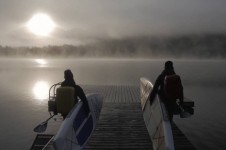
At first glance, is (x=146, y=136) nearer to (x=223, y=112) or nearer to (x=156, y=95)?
(x=156, y=95)

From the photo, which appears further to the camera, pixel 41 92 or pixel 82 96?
pixel 41 92

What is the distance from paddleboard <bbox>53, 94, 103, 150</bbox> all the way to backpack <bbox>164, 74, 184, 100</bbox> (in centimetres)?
332

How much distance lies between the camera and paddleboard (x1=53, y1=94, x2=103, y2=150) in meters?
10.1

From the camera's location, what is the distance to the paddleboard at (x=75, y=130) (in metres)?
10.1

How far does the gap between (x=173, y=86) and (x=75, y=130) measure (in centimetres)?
384

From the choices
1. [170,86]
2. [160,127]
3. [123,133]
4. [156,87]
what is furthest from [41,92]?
[170,86]

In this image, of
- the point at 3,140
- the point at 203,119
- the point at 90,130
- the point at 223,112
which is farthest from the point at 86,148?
the point at 223,112

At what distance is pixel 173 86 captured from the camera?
1166 cm

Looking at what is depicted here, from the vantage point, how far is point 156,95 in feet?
42.8

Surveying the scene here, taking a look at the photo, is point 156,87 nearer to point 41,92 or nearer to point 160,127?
point 160,127

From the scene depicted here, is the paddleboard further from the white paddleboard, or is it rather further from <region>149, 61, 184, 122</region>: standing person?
<region>149, 61, 184, 122</region>: standing person

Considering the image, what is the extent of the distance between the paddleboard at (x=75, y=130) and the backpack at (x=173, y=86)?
3322 mm

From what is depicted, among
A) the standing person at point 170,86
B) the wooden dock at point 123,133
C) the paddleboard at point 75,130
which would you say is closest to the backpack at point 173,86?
the standing person at point 170,86

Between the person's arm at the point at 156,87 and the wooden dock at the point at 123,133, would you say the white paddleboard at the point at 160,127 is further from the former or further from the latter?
the wooden dock at the point at 123,133
